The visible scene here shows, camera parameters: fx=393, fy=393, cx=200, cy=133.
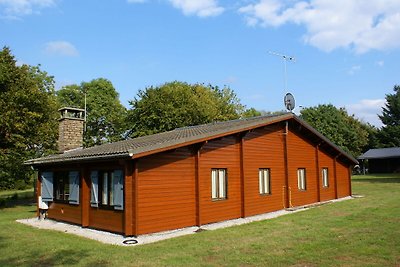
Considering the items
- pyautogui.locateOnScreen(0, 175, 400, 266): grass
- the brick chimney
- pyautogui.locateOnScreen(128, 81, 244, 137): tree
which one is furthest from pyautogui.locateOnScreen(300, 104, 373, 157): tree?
pyautogui.locateOnScreen(0, 175, 400, 266): grass

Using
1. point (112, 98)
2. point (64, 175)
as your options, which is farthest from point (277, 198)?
point (112, 98)

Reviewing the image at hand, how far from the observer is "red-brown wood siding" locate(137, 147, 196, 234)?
11.6 m

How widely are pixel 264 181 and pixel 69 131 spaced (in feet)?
31.7

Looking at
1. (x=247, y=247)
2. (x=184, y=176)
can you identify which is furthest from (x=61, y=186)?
(x=247, y=247)

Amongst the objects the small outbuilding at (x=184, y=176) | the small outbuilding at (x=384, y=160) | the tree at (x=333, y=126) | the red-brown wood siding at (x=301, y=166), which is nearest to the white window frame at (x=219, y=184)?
the small outbuilding at (x=184, y=176)

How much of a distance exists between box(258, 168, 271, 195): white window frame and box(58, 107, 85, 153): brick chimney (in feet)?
29.9

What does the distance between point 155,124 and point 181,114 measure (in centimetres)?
268

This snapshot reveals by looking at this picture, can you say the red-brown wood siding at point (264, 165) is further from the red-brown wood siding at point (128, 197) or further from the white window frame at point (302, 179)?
the red-brown wood siding at point (128, 197)

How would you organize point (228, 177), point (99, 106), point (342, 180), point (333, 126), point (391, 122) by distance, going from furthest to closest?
point (391, 122), point (99, 106), point (333, 126), point (342, 180), point (228, 177)

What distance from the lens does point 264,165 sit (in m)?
16.3

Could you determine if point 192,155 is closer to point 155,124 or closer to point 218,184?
point 218,184

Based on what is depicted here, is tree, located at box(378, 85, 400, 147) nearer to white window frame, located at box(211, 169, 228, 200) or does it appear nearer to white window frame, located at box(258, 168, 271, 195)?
white window frame, located at box(258, 168, 271, 195)

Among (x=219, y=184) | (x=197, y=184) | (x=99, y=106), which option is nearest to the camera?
(x=197, y=184)

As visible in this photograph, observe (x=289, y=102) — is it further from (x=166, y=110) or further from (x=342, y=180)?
(x=166, y=110)
